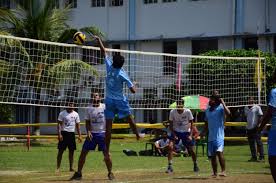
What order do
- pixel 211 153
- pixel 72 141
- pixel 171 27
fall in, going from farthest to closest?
pixel 171 27
pixel 72 141
pixel 211 153

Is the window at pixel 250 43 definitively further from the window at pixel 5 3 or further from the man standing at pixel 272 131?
the man standing at pixel 272 131

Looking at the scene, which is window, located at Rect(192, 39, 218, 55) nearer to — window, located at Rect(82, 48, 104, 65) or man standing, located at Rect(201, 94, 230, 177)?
window, located at Rect(82, 48, 104, 65)

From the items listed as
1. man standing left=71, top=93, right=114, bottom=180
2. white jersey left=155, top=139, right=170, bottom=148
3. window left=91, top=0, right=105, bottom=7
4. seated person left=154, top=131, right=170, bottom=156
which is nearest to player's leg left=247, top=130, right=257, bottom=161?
seated person left=154, top=131, right=170, bottom=156

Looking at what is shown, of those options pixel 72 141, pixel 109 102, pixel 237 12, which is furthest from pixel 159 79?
pixel 237 12

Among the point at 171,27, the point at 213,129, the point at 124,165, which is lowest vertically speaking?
the point at 124,165

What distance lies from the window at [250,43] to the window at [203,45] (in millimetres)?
1895

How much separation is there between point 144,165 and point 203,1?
76.2ft

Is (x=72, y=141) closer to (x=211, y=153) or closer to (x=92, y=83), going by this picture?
(x=92, y=83)

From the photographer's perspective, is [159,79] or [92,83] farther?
[159,79]

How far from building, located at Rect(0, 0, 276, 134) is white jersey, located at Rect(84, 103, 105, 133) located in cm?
2494

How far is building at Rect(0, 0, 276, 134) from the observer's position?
126ft

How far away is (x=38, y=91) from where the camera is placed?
661 inches

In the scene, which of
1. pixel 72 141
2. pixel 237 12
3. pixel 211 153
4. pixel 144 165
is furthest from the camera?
pixel 237 12

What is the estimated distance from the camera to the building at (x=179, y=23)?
38.4 m
